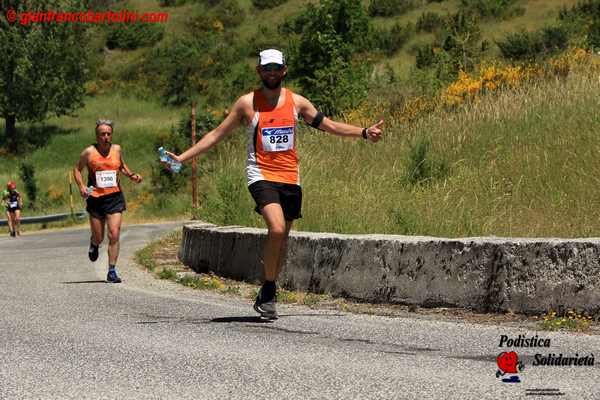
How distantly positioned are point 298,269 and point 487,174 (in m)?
3.73

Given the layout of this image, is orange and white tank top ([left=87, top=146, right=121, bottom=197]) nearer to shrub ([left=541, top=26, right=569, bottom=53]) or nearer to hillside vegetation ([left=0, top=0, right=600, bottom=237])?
hillside vegetation ([left=0, top=0, right=600, bottom=237])

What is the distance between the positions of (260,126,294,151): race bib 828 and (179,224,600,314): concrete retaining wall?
4.59ft

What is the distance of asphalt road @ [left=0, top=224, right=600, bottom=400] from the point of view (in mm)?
5918

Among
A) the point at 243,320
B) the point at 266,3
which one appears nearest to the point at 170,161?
the point at 243,320

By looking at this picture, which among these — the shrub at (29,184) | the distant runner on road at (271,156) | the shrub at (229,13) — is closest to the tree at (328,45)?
the shrub at (29,184)

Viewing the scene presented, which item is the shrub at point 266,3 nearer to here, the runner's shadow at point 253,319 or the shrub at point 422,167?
the shrub at point 422,167

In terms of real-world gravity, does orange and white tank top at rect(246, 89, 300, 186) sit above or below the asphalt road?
above

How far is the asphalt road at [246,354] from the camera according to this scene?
592 cm

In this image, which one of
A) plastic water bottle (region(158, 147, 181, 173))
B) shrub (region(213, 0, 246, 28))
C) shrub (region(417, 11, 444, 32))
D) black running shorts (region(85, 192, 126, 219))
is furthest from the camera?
shrub (region(213, 0, 246, 28))

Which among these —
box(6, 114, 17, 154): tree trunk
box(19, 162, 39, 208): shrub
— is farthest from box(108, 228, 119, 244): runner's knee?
box(6, 114, 17, 154): tree trunk

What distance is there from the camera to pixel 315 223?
40.2 feet

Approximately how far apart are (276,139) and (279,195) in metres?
0.45

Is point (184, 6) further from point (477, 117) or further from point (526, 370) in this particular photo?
point (526, 370)

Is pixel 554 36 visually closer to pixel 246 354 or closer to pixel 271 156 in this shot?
pixel 271 156
